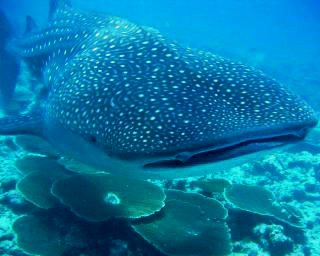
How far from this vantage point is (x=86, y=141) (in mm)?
3426

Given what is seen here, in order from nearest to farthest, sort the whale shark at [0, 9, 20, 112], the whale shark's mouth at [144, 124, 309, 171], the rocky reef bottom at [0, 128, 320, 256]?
the whale shark's mouth at [144, 124, 309, 171] → the rocky reef bottom at [0, 128, 320, 256] → the whale shark at [0, 9, 20, 112]

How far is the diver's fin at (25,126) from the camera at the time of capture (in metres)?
4.68

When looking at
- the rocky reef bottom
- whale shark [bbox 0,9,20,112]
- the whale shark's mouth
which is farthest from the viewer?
whale shark [bbox 0,9,20,112]

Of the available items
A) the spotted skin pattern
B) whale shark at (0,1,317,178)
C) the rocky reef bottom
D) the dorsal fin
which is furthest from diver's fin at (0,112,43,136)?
the dorsal fin

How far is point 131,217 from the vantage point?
178 inches

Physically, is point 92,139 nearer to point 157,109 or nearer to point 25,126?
point 157,109

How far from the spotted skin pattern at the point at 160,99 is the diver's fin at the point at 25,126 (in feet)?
1.22

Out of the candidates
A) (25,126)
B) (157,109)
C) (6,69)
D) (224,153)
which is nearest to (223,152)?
(224,153)

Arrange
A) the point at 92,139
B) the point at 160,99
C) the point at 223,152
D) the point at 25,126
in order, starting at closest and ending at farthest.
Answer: the point at 223,152 < the point at 160,99 < the point at 92,139 < the point at 25,126

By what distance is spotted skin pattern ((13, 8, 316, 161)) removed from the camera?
109 inches

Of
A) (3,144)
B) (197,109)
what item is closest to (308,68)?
(3,144)

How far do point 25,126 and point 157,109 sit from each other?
2.54 meters

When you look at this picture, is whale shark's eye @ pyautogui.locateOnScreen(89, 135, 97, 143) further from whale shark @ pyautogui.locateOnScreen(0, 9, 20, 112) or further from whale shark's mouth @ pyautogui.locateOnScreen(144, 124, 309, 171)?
whale shark @ pyautogui.locateOnScreen(0, 9, 20, 112)

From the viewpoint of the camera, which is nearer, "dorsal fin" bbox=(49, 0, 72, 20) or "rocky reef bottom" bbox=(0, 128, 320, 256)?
"rocky reef bottom" bbox=(0, 128, 320, 256)
